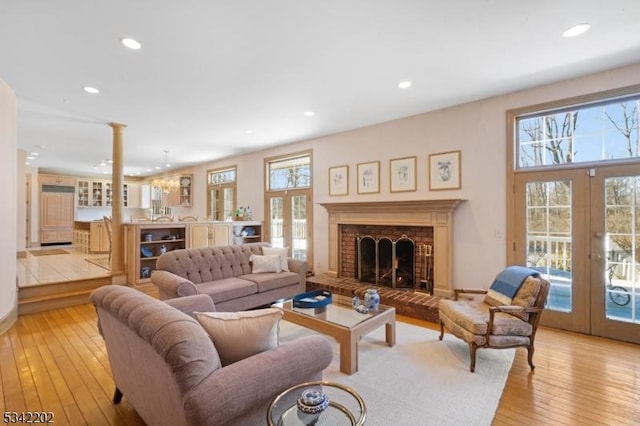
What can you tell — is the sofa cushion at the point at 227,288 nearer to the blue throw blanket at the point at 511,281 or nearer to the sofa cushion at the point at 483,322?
the sofa cushion at the point at 483,322

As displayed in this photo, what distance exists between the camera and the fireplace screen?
4.89m

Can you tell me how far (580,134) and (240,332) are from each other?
14.1 ft

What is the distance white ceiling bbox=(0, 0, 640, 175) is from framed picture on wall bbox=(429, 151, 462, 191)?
736 mm

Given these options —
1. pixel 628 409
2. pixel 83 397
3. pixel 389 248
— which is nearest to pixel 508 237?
pixel 389 248

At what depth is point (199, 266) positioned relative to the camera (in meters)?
4.12

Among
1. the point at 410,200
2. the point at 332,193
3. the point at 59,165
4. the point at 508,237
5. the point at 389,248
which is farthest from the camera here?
the point at 59,165

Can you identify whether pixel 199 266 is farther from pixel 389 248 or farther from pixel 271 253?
pixel 389 248

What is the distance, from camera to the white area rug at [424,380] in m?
2.12

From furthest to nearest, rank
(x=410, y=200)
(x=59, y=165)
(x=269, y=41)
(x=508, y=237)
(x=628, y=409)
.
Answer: (x=59, y=165) < (x=410, y=200) < (x=508, y=237) < (x=269, y=41) < (x=628, y=409)

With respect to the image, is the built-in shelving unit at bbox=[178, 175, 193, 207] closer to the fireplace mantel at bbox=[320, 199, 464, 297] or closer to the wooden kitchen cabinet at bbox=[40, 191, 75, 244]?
the wooden kitchen cabinet at bbox=[40, 191, 75, 244]

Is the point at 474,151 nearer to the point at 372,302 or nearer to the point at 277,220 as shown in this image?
the point at 372,302

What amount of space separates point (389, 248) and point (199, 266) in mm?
2961

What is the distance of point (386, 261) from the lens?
5.13 m

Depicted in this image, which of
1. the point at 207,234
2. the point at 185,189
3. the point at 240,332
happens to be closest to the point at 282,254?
the point at 207,234
